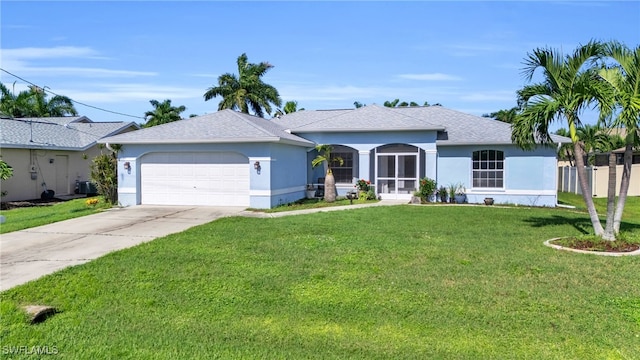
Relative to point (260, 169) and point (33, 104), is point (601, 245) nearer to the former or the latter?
point (260, 169)

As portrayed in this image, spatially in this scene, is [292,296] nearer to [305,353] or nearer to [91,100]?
[305,353]

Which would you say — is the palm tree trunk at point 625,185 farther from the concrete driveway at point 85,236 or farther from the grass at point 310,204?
the concrete driveway at point 85,236

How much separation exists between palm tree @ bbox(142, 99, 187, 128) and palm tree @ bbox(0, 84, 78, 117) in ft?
24.0

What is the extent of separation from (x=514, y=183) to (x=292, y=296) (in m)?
15.4

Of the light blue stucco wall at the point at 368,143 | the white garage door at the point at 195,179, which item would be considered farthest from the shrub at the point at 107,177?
the light blue stucco wall at the point at 368,143

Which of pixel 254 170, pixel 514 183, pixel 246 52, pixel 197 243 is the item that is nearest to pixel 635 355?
pixel 197 243

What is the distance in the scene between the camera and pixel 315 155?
2184 cm

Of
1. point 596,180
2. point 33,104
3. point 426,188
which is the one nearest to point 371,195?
point 426,188

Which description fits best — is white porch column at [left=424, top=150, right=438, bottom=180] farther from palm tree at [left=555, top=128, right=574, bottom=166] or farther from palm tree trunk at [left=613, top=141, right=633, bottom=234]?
palm tree at [left=555, top=128, right=574, bottom=166]

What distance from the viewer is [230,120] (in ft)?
62.6

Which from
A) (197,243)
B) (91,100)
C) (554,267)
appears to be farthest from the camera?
(91,100)

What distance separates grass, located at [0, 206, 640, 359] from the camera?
4914mm

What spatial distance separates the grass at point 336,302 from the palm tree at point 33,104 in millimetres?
31323

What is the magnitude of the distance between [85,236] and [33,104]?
101 ft
